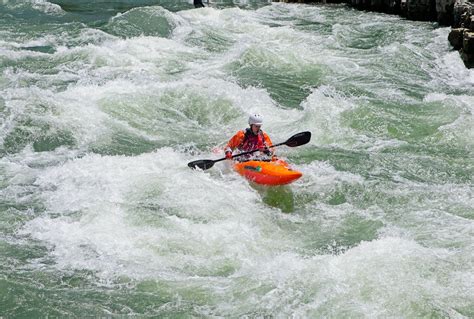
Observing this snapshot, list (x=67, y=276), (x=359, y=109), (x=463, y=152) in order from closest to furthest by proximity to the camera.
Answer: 1. (x=67, y=276)
2. (x=463, y=152)
3. (x=359, y=109)

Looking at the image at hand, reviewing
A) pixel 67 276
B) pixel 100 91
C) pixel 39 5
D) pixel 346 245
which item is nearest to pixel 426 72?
pixel 100 91

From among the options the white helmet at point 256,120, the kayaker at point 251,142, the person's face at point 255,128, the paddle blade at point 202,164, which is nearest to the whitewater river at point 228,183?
the paddle blade at point 202,164

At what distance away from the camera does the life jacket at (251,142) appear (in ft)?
30.0

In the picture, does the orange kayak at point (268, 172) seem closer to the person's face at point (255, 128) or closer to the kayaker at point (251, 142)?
the kayaker at point (251, 142)

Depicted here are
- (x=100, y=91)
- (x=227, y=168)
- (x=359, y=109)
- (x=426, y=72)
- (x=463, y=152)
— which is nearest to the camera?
(x=227, y=168)

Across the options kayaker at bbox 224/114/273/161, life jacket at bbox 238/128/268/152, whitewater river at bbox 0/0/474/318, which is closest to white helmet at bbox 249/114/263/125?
kayaker at bbox 224/114/273/161

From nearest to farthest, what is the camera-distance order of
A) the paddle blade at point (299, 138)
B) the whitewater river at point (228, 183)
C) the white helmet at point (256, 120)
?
the whitewater river at point (228, 183) < the white helmet at point (256, 120) < the paddle blade at point (299, 138)

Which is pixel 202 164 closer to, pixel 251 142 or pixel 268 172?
pixel 251 142

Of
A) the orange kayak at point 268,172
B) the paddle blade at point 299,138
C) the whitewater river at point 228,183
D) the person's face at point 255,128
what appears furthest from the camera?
the paddle blade at point 299,138

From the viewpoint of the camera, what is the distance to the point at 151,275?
21.4ft

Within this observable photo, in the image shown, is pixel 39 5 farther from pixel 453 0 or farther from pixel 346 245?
pixel 346 245

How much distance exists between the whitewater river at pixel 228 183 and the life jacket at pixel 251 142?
14.6 inches

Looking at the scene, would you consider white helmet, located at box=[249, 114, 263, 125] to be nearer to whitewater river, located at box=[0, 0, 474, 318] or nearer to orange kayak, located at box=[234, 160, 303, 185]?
orange kayak, located at box=[234, 160, 303, 185]

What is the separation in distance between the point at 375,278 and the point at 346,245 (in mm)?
1105
